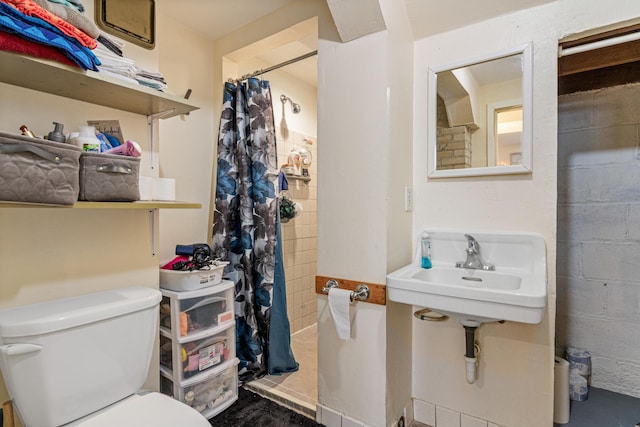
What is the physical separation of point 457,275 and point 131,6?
6.33 ft

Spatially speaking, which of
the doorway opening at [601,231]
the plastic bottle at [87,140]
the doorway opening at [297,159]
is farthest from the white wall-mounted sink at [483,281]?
the plastic bottle at [87,140]

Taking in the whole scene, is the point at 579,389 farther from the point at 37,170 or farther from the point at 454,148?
the point at 37,170

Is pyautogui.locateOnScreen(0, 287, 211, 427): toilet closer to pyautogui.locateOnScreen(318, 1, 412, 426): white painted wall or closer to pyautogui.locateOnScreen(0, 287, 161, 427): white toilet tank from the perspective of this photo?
pyautogui.locateOnScreen(0, 287, 161, 427): white toilet tank

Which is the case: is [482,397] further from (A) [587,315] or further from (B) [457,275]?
(A) [587,315]

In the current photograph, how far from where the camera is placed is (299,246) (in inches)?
114

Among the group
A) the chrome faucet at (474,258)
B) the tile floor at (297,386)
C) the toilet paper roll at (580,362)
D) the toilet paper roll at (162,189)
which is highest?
the toilet paper roll at (162,189)

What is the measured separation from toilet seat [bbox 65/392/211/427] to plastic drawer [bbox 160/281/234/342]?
0.43 meters

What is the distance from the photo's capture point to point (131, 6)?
146 centimetres

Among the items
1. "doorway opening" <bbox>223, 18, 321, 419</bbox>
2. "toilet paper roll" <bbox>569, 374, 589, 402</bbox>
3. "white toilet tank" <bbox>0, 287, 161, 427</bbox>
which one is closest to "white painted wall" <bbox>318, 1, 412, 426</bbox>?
"doorway opening" <bbox>223, 18, 321, 419</bbox>

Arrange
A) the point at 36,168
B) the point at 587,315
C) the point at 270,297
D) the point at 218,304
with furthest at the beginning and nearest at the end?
the point at 270,297 < the point at 587,315 < the point at 218,304 < the point at 36,168

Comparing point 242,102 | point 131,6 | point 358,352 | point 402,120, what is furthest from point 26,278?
point 402,120

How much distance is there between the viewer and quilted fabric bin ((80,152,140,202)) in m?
1.09

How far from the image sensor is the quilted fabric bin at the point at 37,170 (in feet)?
2.94

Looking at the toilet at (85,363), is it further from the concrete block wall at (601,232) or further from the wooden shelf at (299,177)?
the concrete block wall at (601,232)
